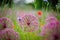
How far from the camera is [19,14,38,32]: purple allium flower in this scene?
1799mm

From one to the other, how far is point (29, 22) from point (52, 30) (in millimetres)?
225

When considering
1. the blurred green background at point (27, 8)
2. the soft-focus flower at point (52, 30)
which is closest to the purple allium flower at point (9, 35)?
the blurred green background at point (27, 8)

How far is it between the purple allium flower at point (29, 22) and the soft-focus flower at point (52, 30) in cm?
9

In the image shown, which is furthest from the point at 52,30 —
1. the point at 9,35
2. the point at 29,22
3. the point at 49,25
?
the point at 9,35

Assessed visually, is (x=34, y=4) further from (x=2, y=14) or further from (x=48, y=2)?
(x=2, y=14)

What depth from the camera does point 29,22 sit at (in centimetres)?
181

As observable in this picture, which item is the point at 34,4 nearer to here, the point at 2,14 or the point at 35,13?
the point at 35,13

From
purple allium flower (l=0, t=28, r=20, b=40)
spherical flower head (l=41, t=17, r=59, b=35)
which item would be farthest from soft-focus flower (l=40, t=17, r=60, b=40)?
purple allium flower (l=0, t=28, r=20, b=40)

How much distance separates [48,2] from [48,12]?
0.09m

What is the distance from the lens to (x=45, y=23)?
1789 millimetres

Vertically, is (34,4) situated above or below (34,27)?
above

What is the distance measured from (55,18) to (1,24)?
51 centimetres

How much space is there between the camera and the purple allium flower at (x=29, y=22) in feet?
5.90

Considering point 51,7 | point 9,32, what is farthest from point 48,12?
point 9,32
